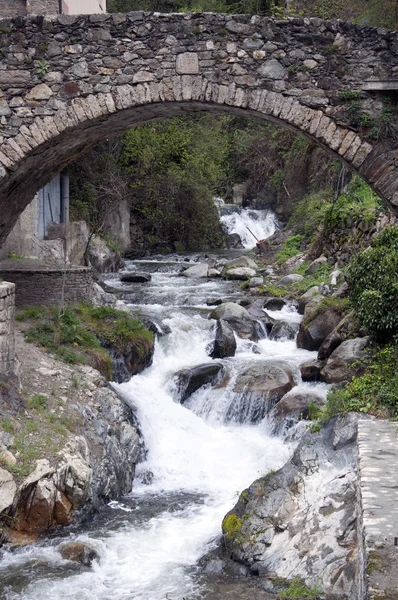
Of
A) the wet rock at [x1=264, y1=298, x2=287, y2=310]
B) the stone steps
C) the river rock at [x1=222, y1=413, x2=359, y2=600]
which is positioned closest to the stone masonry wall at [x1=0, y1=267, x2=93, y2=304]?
the wet rock at [x1=264, y1=298, x2=287, y2=310]

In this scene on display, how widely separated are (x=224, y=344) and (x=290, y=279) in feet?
14.2

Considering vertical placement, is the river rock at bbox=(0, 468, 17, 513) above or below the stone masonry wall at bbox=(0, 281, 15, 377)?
below

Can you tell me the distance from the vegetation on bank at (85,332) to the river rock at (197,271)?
5604 mm

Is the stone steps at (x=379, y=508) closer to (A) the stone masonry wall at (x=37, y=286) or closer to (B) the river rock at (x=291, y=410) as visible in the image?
(B) the river rock at (x=291, y=410)

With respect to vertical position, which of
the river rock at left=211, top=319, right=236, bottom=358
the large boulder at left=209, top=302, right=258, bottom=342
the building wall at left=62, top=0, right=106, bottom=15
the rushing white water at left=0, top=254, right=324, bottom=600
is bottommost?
the rushing white water at left=0, top=254, right=324, bottom=600

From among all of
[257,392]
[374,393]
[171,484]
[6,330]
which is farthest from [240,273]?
[374,393]

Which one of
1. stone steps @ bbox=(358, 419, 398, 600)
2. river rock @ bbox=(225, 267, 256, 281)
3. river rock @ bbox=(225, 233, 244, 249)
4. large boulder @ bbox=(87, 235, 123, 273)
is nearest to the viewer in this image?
stone steps @ bbox=(358, 419, 398, 600)

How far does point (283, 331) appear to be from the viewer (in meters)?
11.8

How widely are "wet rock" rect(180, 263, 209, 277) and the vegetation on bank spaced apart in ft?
18.4

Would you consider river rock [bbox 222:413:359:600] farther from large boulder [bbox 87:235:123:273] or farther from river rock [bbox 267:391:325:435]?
large boulder [bbox 87:235:123:273]

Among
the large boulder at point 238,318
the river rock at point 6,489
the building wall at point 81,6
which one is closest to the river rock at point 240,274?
the large boulder at point 238,318

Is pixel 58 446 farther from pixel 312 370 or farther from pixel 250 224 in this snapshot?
pixel 250 224

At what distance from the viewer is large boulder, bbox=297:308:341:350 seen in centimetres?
1092

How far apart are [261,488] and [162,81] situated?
4.28 metres
